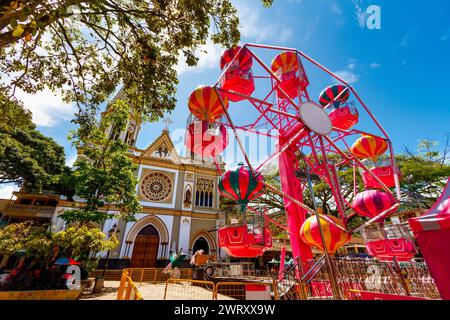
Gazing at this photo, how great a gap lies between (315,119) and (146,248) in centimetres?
1814

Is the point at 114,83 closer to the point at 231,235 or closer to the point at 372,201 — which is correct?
the point at 231,235

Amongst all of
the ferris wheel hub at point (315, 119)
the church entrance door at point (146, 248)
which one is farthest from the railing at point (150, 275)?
the ferris wheel hub at point (315, 119)

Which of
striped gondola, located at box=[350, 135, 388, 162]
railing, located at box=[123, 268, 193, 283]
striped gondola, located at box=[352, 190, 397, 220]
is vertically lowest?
railing, located at box=[123, 268, 193, 283]

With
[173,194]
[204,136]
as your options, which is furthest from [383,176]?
[173,194]

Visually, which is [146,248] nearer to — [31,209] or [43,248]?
[43,248]

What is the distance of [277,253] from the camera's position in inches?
937

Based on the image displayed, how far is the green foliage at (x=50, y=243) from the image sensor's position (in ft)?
26.0

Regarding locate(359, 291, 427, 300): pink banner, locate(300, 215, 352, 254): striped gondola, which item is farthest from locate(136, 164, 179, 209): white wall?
locate(359, 291, 427, 300): pink banner

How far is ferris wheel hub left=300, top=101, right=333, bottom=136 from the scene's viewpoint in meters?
5.79

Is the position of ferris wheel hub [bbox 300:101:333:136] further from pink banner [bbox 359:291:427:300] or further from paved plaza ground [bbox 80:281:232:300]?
paved plaza ground [bbox 80:281:232:300]

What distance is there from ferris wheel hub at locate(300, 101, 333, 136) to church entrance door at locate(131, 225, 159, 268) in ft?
58.1

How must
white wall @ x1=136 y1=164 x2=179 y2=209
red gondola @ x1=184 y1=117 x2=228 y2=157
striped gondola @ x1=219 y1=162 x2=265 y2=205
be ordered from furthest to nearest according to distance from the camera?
white wall @ x1=136 y1=164 x2=179 y2=209 < red gondola @ x1=184 y1=117 x2=228 y2=157 < striped gondola @ x1=219 y1=162 x2=265 y2=205

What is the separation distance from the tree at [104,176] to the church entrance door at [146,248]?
6.88m

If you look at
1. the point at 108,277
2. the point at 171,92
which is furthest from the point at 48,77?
the point at 108,277
